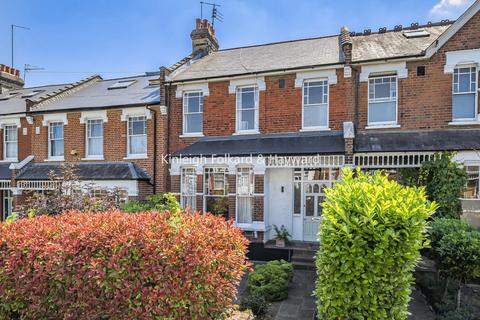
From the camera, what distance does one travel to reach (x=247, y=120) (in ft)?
42.0

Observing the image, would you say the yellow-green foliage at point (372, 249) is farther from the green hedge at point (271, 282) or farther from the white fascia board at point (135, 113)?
the white fascia board at point (135, 113)

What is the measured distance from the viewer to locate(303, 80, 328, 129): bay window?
1186 centimetres

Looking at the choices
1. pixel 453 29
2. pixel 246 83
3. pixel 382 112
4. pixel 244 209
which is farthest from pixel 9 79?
pixel 453 29

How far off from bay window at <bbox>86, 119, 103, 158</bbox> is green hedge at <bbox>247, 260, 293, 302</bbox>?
9.88m

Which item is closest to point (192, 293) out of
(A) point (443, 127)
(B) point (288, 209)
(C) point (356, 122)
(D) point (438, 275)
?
(D) point (438, 275)

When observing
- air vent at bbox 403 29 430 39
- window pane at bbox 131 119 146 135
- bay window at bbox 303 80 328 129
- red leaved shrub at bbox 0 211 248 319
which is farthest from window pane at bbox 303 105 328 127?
red leaved shrub at bbox 0 211 248 319

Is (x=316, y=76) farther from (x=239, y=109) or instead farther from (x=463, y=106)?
(x=463, y=106)

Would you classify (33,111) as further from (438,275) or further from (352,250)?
(438,275)

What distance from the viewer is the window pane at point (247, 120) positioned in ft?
41.7

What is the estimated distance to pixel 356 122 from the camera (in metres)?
11.4

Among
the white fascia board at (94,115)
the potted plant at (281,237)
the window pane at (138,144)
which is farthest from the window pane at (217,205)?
the white fascia board at (94,115)

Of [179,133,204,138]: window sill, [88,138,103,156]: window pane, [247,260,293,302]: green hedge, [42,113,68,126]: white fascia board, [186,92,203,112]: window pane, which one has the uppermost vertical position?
[186,92,203,112]: window pane

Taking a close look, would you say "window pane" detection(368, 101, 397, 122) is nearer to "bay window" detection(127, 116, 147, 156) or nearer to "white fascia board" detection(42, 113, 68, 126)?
"bay window" detection(127, 116, 147, 156)

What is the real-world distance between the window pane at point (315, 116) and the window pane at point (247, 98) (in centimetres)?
213
